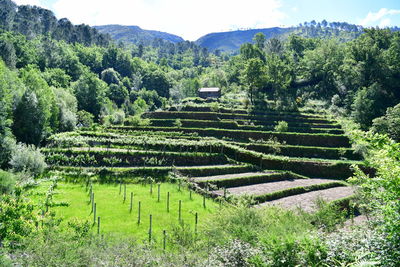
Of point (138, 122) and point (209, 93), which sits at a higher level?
point (209, 93)

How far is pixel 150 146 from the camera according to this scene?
4816 cm

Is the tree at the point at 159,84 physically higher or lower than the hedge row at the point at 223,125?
higher

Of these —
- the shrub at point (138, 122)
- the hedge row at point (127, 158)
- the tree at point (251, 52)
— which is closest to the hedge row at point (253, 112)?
the shrub at point (138, 122)

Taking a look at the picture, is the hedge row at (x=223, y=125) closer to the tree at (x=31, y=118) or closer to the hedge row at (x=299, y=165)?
the hedge row at (x=299, y=165)

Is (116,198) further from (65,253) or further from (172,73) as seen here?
(172,73)

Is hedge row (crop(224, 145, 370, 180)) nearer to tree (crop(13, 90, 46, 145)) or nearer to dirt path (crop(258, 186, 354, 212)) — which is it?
dirt path (crop(258, 186, 354, 212))

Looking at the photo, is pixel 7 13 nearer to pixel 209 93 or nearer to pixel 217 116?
pixel 209 93

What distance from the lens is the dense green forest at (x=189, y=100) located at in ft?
38.6

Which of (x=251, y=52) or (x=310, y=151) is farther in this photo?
(x=251, y=52)

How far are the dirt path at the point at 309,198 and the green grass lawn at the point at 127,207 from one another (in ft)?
24.7

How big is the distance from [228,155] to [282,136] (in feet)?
54.2

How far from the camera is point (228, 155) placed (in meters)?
51.6

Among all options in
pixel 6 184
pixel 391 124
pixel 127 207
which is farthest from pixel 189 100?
pixel 6 184

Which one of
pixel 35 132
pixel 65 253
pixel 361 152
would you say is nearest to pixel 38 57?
pixel 35 132
